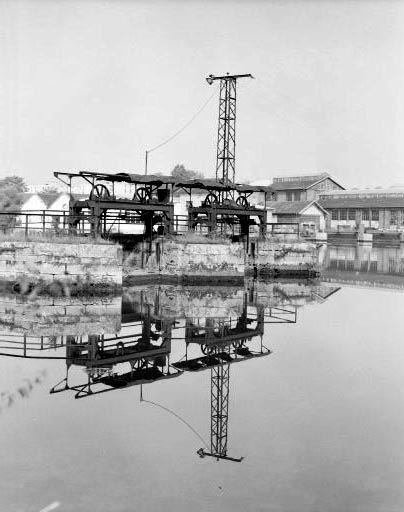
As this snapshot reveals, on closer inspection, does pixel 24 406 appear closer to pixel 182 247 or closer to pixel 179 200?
pixel 182 247

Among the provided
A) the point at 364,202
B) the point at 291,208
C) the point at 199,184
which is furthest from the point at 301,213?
the point at 199,184

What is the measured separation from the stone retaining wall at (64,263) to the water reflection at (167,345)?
1.21 m

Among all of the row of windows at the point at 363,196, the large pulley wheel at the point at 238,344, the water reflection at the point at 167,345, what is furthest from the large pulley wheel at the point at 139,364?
the row of windows at the point at 363,196

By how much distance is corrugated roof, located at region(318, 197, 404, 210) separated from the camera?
2675 inches

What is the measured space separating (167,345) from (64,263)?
26.1 feet

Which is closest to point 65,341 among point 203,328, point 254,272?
point 203,328

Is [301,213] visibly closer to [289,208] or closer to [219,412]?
[289,208]

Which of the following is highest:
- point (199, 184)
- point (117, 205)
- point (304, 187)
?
point (304, 187)

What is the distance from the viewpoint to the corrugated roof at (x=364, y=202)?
223 ft

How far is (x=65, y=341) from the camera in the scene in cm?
1309

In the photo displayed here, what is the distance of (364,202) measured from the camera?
70.5 m

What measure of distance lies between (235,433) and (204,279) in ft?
58.6

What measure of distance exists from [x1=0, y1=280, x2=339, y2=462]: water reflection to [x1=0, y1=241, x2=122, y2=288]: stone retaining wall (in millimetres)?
1208

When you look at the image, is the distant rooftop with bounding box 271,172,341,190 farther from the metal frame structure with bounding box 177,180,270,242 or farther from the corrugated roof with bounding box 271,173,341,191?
A: the metal frame structure with bounding box 177,180,270,242
